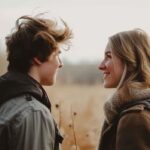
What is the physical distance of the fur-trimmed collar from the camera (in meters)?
4.24

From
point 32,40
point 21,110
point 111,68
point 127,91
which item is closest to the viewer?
point 21,110

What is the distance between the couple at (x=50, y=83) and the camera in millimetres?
3922

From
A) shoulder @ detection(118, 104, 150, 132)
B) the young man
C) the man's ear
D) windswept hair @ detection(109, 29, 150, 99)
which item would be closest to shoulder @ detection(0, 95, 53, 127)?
the young man

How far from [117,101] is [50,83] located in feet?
1.28

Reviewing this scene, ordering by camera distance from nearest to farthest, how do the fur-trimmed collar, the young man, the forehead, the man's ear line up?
the young man
the man's ear
the fur-trimmed collar
the forehead

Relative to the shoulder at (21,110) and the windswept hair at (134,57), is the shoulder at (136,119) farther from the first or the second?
the shoulder at (21,110)

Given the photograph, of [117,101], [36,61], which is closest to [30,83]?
[36,61]

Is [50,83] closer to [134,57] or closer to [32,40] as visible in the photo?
[32,40]

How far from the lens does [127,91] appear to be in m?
4.24

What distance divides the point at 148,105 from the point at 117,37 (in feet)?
1.44

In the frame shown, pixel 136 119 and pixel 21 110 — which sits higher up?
pixel 21 110

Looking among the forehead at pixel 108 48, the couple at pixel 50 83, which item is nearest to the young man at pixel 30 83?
the couple at pixel 50 83

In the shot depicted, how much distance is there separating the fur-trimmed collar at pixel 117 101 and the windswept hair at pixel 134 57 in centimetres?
3

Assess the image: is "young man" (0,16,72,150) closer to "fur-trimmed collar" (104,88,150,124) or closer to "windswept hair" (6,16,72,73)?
"windswept hair" (6,16,72,73)
